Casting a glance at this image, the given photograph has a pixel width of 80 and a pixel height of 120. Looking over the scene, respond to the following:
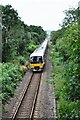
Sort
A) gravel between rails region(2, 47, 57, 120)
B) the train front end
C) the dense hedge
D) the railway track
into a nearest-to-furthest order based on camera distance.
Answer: the railway track → gravel between rails region(2, 47, 57, 120) → the dense hedge → the train front end

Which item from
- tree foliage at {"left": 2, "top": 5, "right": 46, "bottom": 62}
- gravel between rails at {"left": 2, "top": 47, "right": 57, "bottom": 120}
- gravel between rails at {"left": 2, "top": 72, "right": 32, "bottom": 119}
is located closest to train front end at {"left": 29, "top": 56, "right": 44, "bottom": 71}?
tree foliage at {"left": 2, "top": 5, "right": 46, "bottom": 62}

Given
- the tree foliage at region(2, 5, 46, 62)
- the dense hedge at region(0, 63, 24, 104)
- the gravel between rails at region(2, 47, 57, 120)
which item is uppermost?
the tree foliage at region(2, 5, 46, 62)

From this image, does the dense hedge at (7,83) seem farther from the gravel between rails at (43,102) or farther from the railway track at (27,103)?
the railway track at (27,103)

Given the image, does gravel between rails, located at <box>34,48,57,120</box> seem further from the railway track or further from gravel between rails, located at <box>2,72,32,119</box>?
gravel between rails, located at <box>2,72,32,119</box>

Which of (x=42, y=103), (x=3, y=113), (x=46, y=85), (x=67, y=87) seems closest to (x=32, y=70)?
(x=46, y=85)

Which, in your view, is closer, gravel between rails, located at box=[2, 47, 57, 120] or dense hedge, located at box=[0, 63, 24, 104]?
gravel between rails, located at box=[2, 47, 57, 120]

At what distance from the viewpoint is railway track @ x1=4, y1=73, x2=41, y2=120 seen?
19.5 metres

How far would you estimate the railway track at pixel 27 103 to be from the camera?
767 inches

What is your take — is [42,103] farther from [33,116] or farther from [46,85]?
[46,85]

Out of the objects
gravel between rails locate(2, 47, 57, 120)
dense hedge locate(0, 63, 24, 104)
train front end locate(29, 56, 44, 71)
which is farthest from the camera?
train front end locate(29, 56, 44, 71)

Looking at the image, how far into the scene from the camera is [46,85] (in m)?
30.0

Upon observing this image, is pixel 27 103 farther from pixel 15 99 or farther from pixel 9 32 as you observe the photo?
pixel 9 32

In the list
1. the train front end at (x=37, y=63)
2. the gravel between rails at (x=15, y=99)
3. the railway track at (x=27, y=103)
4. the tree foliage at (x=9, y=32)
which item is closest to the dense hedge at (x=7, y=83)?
the gravel between rails at (x=15, y=99)

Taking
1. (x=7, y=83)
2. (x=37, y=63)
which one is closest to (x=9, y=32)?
(x=37, y=63)
